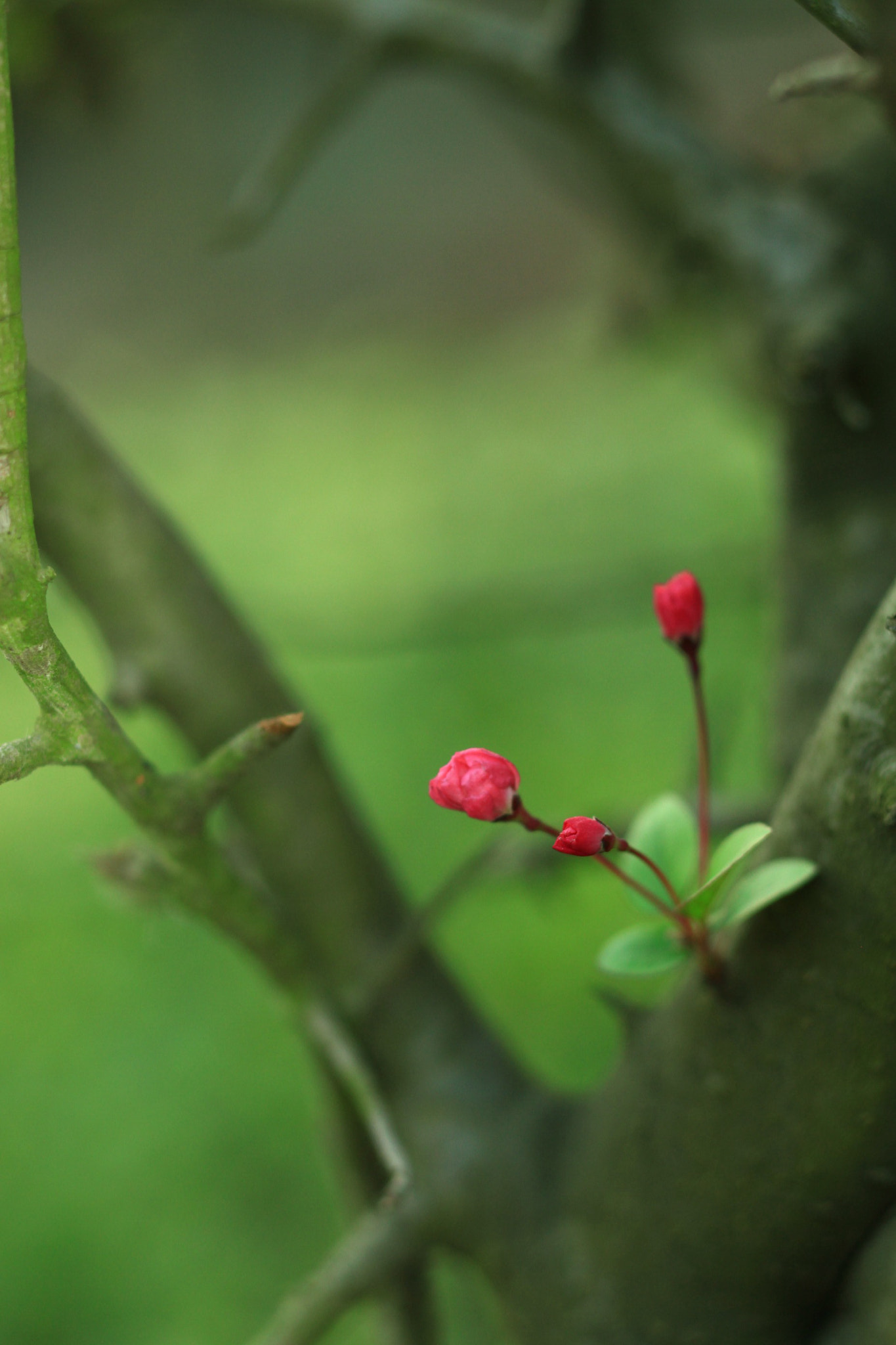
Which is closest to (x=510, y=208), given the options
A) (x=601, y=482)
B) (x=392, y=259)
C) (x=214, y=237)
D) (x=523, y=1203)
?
(x=392, y=259)

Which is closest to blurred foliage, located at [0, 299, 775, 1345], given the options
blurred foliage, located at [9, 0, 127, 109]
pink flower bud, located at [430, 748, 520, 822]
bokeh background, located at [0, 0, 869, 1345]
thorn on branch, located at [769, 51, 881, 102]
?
bokeh background, located at [0, 0, 869, 1345]

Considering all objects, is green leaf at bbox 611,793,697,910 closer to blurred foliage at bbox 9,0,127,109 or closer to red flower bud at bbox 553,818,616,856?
red flower bud at bbox 553,818,616,856

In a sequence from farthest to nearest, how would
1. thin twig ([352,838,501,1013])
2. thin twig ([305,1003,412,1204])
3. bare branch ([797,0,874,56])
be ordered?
thin twig ([352,838,501,1013]) → thin twig ([305,1003,412,1204]) → bare branch ([797,0,874,56])

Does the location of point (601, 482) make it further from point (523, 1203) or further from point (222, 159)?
point (523, 1203)

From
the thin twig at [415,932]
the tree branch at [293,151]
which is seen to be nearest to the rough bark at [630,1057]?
the thin twig at [415,932]

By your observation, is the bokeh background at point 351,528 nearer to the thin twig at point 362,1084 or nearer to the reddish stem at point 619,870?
the thin twig at point 362,1084

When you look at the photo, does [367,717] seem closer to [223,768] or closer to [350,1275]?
[350,1275]
